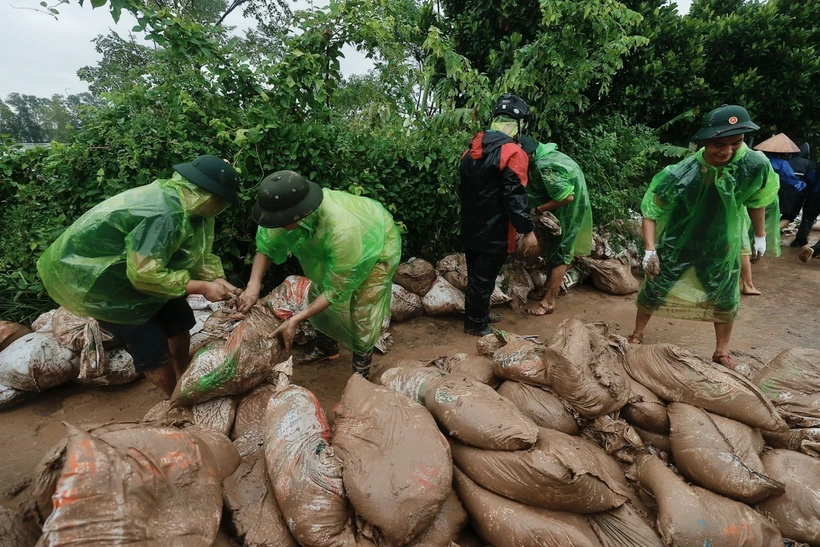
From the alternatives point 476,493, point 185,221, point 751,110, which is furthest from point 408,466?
point 751,110

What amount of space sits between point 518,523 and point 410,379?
31.5 inches

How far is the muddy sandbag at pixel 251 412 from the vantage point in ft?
7.19

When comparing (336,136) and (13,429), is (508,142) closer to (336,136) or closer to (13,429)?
(336,136)

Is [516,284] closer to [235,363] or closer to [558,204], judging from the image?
[558,204]

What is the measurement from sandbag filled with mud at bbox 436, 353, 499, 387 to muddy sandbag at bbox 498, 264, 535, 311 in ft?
5.99

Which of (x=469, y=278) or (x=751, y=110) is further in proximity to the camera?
(x=751, y=110)

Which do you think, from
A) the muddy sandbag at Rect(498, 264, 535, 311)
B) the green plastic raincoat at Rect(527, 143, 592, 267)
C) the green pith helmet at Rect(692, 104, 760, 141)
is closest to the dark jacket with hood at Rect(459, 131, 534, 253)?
the green plastic raincoat at Rect(527, 143, 592, 267)

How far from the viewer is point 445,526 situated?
1630mm

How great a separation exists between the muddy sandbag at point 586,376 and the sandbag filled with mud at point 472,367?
1.16ft

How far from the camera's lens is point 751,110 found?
22.1 feet

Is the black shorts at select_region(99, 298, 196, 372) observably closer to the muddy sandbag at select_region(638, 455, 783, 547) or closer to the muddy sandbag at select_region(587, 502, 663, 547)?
the muddy sandbag at select_region(587, 502, 663, 547)

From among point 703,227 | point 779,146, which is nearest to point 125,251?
point 703,227

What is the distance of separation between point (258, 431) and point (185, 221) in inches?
43.6

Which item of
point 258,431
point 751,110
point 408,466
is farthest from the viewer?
point 751,110
